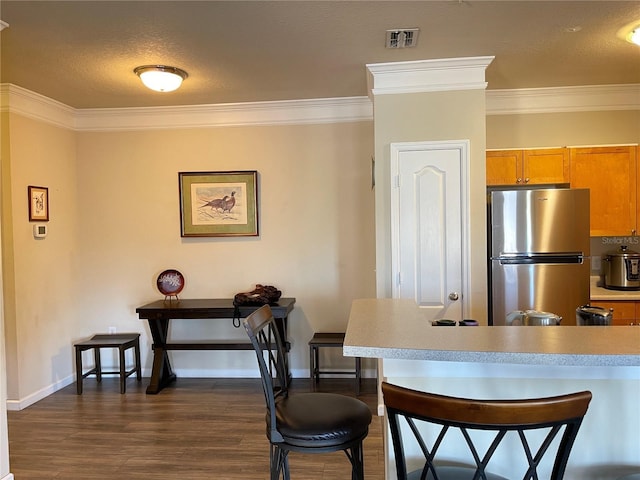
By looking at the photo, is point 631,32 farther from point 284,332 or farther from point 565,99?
point 284,332

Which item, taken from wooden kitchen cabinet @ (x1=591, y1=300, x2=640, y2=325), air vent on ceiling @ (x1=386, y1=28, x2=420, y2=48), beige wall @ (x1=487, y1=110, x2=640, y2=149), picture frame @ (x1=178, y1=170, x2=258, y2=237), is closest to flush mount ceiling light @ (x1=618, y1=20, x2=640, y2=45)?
beige wall @ (x1=487, y1=110, x2=640, y2=149)

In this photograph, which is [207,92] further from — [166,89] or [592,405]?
[592,405]

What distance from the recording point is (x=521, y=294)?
3.32 meters

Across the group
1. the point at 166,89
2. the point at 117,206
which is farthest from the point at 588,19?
the point at 117,206

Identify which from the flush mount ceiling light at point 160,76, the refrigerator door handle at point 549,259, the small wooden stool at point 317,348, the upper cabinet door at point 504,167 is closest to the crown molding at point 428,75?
the upper cabinet door at point 504,167

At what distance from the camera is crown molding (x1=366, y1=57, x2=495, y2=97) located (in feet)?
10.5

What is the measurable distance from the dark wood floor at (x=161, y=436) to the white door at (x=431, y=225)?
1017 millimetres

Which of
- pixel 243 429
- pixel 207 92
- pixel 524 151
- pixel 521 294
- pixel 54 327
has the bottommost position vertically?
pixel 243 429

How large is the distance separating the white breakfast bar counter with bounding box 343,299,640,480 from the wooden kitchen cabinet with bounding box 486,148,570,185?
2.27 metres

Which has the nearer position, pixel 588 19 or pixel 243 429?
pixel 588 19

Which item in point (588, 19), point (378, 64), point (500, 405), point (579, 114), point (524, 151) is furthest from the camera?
point (579, 114)

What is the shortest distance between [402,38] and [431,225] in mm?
1293

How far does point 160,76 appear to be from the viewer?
3.19 metres

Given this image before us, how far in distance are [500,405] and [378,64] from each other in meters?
2.72
